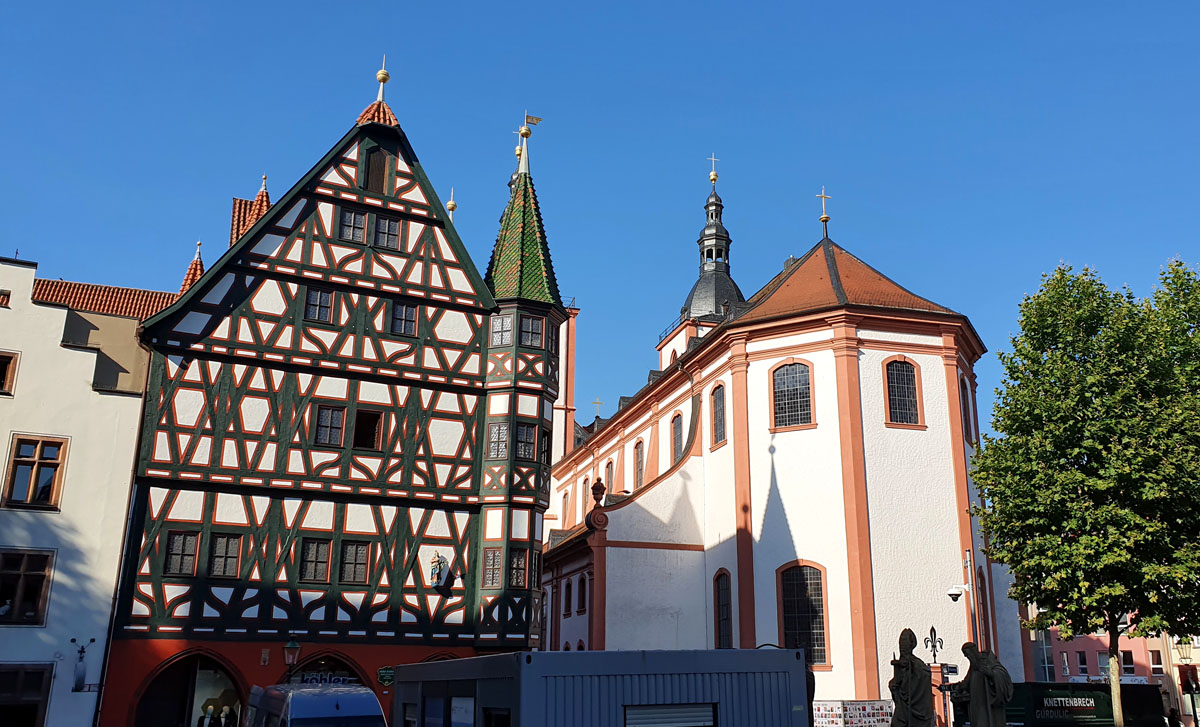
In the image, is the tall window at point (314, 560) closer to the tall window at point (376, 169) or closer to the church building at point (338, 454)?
the church building at point (338, 454)

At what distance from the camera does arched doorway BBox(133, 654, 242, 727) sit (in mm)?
24328

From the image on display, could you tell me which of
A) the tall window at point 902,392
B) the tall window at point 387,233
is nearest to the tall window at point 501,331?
the tall window at point 387,233

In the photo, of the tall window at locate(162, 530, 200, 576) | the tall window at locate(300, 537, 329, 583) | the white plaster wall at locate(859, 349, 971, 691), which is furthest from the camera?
the white plaster wall at locate(859, 349, 971, 691)

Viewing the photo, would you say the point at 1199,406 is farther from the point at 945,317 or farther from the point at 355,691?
the point at 355,691

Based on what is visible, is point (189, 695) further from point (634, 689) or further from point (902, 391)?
point (902, 391)

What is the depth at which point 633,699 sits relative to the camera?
13602 mm

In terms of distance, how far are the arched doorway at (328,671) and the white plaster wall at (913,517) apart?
13601mm

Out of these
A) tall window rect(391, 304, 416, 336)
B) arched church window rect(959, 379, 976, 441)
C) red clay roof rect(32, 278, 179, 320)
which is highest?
red clay roof rect(32, 278, 179, 320)

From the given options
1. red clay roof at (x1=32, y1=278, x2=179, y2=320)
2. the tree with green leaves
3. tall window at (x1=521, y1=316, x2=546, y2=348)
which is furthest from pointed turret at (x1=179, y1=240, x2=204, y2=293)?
the tree with green leaves

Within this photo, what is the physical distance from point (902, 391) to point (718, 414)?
629cm

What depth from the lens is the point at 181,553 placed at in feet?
79.4

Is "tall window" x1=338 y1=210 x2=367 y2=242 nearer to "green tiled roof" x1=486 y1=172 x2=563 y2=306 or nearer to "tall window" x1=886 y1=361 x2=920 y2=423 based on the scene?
"green tiled roof" x1=486 y1=172 x2=563 y2=306

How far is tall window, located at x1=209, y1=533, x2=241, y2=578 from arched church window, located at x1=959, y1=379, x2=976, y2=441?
20539 mm

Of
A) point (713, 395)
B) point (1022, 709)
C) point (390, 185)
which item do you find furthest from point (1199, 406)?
point (390, 185)
